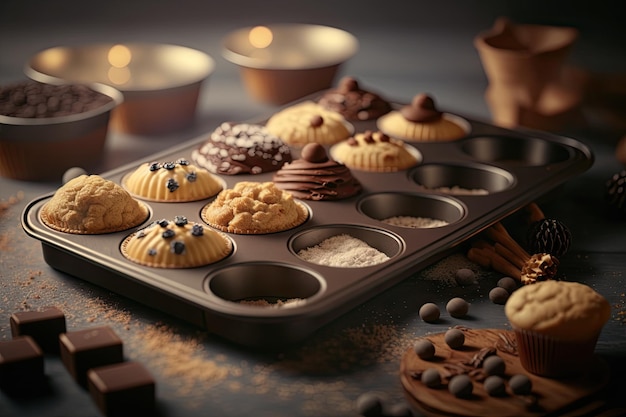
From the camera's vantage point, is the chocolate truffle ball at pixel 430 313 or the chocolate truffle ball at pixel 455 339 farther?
the chocolate truffle ball at pixel 430 313

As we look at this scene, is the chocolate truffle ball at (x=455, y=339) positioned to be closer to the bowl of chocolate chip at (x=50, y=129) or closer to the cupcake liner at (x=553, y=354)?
the cupcake liner at (x=553, y=354)

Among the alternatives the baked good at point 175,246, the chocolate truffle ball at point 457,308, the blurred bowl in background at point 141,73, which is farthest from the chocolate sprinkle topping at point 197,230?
the blurred bowl in background at point 141,73

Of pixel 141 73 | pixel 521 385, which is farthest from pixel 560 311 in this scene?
pixel 141 73

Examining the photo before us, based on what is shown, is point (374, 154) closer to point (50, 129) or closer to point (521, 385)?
point (50, 129)

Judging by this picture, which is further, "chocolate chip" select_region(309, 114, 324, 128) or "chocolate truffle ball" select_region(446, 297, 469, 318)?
"chocolate chip" select_region(309, 114, 324, 128)

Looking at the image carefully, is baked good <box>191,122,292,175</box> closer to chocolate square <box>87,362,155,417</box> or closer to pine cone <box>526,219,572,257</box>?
pine cone <box>526,219,572,257</box>

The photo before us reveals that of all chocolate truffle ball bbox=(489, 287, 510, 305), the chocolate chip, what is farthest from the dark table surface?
the chocolate chip
